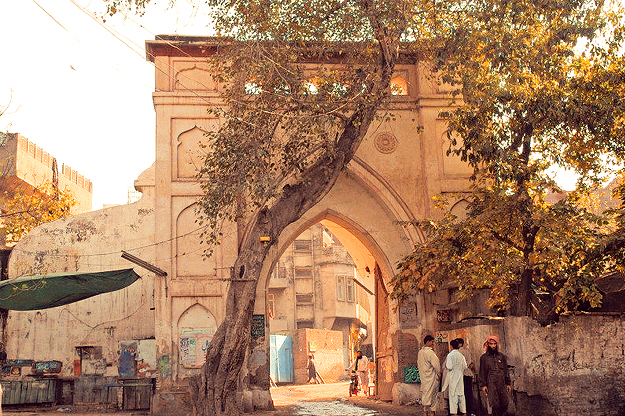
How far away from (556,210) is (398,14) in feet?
13.2

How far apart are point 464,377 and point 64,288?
25.5ft

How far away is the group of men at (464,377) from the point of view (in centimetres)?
1160

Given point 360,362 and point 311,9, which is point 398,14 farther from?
point 360,362

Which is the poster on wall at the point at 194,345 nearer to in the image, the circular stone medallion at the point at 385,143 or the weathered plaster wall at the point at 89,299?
the weathered plaster wall at the point at 89,299

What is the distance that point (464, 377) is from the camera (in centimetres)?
1295

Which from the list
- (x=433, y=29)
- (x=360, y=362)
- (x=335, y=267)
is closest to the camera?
(x=433, y=29)

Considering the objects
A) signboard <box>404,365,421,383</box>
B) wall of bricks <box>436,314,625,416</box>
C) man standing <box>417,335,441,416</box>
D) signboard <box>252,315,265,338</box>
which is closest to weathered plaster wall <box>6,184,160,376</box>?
signboard <box>252,315,265,338</box>

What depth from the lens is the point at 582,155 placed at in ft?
44.3

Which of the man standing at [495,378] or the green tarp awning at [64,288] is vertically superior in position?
the green tarp awning at [64,288]

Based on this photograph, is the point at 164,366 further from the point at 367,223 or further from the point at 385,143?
the point at 385,143

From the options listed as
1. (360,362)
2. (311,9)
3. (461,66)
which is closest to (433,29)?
(461,66)

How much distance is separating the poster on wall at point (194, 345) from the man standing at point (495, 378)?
243 inches

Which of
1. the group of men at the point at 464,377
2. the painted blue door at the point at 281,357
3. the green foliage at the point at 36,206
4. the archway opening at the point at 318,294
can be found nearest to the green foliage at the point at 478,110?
the group of men at the point at 464,377

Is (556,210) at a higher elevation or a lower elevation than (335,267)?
lower
